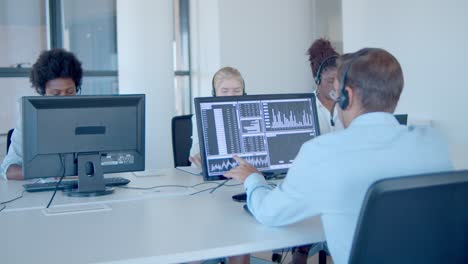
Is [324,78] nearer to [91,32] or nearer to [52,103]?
[52,103]

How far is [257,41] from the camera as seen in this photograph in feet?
17.6

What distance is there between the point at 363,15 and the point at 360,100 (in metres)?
3.19

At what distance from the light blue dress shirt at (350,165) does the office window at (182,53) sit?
415 cm

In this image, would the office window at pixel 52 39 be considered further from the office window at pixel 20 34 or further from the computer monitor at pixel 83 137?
the computer monitor at pixel 83 137

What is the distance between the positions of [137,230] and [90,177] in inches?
29.0

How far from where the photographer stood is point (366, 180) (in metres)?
1.47

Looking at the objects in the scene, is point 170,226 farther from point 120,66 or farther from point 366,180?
point 120,66

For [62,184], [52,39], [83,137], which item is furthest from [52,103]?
[52,39]

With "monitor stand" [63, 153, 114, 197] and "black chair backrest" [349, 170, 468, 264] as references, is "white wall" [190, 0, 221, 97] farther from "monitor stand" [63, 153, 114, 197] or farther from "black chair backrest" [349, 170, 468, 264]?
"black chair backrest" [349, 170, 468, 264]

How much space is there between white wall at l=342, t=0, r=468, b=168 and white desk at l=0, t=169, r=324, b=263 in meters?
2.23

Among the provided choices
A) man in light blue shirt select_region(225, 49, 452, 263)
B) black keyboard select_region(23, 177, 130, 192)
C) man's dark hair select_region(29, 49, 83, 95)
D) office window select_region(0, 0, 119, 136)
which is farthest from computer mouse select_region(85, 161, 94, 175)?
office window select_region(0, 0, 119, 136)

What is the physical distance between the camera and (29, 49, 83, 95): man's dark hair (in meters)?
3.00

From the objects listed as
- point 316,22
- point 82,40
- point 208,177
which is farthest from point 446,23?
point 82,40

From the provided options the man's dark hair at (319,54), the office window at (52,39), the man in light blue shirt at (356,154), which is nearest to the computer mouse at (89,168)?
the man in light blue shirt at (356,154)
